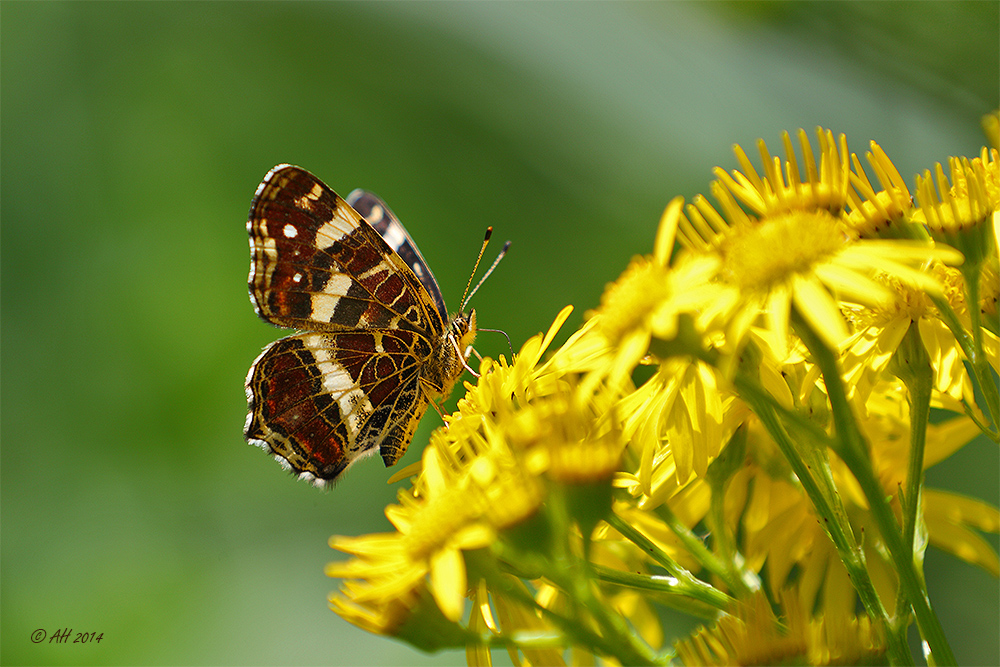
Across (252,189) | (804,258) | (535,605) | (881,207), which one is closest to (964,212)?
(881,207)

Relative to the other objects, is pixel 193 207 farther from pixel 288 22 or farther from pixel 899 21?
pixel 899 21

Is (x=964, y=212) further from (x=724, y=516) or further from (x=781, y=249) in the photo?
(x=724, y=516)

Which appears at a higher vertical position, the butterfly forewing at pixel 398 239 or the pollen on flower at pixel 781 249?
the pollen on flower at pixel 781 249

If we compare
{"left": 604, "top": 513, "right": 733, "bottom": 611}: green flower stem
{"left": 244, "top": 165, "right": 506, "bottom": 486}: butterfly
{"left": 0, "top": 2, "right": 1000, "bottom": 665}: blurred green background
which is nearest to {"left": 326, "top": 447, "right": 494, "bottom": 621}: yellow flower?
{"left": 604, "top": 513, "right": 733, "bottom": 611}: green flower stem

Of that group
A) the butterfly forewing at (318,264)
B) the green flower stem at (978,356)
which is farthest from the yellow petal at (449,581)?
the butterfly forewing at (318,264)

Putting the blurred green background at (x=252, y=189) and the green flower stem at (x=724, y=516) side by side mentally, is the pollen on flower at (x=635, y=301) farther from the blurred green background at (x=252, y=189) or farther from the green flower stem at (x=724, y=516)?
the blurred green background at (x=252, y=189)

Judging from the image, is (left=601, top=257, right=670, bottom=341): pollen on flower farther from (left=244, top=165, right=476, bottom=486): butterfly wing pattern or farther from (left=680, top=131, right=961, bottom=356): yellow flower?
(left=244, top=165, right=476, bottom=486): butterfly wing pattern
